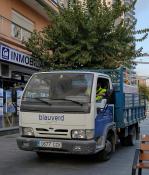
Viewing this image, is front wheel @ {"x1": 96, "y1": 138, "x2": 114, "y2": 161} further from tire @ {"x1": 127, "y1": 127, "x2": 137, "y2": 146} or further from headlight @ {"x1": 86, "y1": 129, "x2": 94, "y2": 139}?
tire @ {"x1": 127, "y1": 127, "x2": 137, "y2": 146}

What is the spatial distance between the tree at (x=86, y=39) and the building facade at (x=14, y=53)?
0.86 m

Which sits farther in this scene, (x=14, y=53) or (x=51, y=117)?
(x=14, y=53)

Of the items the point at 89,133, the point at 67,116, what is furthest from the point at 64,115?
the point at 89,133

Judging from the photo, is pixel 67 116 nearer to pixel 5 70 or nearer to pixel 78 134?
pixel 78 134

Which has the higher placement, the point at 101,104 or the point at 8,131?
the point at 101,104

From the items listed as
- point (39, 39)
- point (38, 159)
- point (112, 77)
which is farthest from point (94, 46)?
point (38, 159)

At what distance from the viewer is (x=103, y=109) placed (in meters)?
10.1

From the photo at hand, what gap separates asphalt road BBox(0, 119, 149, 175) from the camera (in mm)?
9016

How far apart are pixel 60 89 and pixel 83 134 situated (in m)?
1.18

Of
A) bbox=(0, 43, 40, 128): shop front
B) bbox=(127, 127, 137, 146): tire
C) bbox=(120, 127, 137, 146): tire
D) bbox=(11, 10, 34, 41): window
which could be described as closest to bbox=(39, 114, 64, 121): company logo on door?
bbox=(120, 127, 137, 146): tire

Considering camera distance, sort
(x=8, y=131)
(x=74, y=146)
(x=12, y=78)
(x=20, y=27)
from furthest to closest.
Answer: (x=20, y=27) → (x=12, y=78) → (x=8, y=131) → (x=74, y=146)

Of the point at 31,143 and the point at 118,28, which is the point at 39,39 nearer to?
the point at 118,28

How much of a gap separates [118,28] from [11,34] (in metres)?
4.82

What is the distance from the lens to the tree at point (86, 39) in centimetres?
1884
